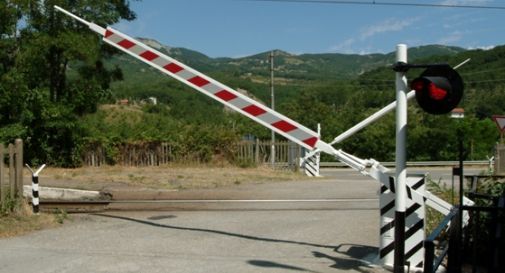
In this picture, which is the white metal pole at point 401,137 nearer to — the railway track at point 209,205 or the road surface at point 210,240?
the road surface at point 210,240

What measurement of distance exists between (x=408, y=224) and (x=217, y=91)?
348 centimetres

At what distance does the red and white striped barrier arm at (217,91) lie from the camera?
8.64m

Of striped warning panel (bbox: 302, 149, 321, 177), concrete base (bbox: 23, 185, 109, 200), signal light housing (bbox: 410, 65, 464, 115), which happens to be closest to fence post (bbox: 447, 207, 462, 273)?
signal light housing (bbox: 410, 65, 464, 115)

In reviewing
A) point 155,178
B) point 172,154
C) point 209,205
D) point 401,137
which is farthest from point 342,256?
point 172,154

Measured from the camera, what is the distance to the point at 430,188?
11.7 metres

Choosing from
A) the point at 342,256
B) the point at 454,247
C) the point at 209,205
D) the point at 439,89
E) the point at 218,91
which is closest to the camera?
the point at 454,247

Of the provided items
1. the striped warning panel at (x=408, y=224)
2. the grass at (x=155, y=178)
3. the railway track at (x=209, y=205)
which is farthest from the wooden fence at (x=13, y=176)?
the striped warning panel at (x=408, y=224)

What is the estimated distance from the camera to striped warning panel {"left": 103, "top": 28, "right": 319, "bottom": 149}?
8.64 m

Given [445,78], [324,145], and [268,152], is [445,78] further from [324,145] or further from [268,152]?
[268,152]

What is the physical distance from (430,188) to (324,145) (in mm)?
4170

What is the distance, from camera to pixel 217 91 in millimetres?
9273

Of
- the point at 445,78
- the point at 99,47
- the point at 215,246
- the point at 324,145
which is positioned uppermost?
the point at 99,47

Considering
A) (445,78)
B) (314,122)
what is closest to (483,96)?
(314,122)

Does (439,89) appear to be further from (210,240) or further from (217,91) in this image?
(210,240)
